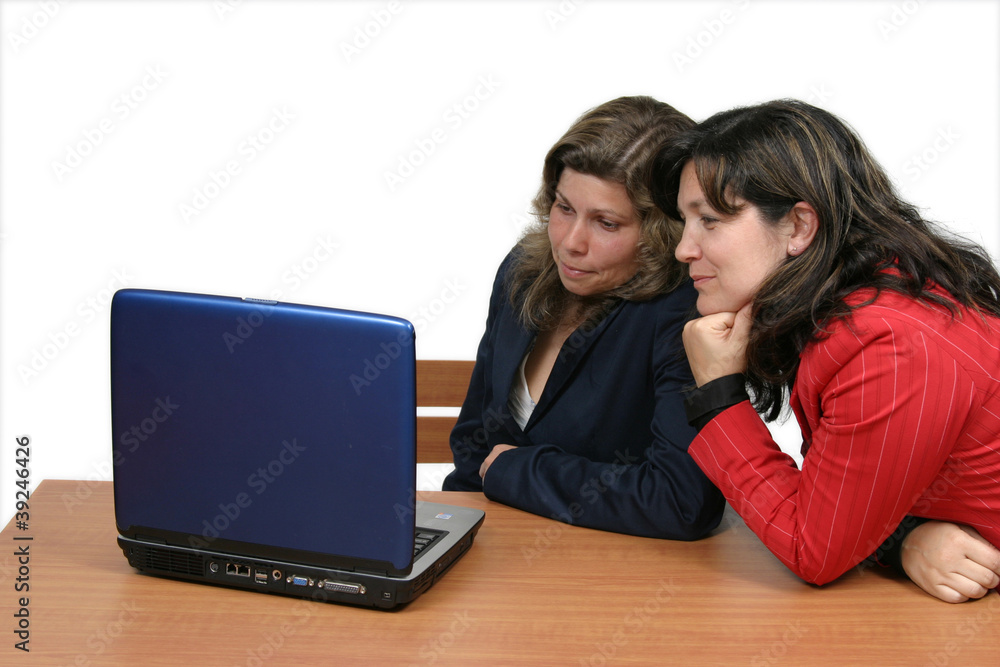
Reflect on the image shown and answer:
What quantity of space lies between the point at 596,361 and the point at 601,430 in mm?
135

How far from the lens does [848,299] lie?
1.38 metres

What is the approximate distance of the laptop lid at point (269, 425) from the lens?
1.21 metres

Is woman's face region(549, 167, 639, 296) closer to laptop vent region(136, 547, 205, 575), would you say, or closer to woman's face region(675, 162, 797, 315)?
woman's face region(675, 162, 797, 315)

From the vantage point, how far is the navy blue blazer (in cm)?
156

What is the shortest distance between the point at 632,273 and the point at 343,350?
2.62 ft

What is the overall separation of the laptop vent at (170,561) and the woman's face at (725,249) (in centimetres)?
86

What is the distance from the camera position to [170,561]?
1369 mm

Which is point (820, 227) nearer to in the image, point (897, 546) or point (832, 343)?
point (832, 343)

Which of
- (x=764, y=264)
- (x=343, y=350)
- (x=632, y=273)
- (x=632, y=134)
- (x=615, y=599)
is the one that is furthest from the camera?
(x=632, y=273)

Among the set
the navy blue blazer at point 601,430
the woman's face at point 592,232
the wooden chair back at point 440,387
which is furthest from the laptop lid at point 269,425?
the wooden chair back at point 440,387

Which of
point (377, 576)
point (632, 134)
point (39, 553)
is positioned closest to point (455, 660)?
point (377, 576)

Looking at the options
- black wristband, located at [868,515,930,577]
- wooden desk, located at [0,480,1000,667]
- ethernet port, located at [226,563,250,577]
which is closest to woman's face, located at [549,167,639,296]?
wooden desk, located at [0,480,1000,667]

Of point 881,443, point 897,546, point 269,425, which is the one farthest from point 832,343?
point 269,425

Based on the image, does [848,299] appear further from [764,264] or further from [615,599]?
[615,599]
